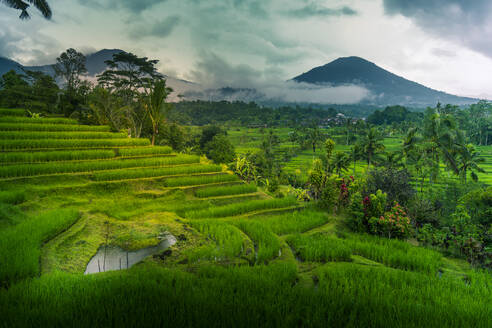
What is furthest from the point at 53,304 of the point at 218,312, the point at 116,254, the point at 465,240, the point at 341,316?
the point at 465,240

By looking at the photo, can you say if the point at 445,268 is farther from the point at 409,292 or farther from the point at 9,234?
the point at 9,234

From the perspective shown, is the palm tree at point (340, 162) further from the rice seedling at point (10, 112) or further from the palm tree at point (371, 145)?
the rice seedling at point (10, 112)

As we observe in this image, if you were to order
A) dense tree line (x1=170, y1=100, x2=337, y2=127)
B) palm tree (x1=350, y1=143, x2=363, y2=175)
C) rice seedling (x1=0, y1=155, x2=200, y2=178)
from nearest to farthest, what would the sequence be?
rice seedling (x1=0, y1=155, x2=200, y2=178)
palm tree (x1=350, y1=143, x2=363, y2=175)
dense tree line (x1=170, y1=100, x2=337, y2=127)

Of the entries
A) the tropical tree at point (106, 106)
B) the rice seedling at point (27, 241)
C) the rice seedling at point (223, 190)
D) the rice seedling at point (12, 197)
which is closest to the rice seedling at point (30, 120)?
the tropical tree at point (106, 106)

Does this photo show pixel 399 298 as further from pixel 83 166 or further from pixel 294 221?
pixel 83 166

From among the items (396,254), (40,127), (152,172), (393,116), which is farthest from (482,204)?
(393,116)

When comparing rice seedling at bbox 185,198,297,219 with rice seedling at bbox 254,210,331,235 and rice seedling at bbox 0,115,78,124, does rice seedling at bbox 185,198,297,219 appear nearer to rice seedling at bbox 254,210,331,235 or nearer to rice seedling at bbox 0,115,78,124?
rice seedling at bbox 254,210,331,235

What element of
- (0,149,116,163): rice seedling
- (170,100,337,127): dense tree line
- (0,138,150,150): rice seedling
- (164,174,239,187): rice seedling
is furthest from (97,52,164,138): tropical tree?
(170,100,337,127): dense tree line
